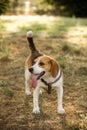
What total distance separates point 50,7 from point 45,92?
18.7 m

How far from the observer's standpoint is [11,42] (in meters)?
11.2

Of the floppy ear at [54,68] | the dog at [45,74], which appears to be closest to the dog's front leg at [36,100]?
the dog at [45,74]

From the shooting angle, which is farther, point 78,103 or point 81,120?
point 78,103

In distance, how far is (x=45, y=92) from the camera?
273 inches

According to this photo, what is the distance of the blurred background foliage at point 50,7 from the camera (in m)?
23.5

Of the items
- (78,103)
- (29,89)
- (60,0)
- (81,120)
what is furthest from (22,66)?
(60,0)

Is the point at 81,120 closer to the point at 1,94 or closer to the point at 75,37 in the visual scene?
the point at 1,94

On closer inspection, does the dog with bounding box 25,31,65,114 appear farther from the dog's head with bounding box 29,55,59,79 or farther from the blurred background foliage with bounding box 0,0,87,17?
the blurred background foliage with bounding box 0,0,87,17

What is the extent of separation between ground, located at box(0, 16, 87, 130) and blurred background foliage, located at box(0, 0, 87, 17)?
9818 mm

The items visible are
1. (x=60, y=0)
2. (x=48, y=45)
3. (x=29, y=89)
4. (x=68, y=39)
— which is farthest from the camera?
(x=60, y=0)

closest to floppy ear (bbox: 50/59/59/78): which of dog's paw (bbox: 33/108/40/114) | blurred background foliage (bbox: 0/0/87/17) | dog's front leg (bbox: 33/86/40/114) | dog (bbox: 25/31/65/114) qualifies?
dog (bbox: 25/31/65/114)

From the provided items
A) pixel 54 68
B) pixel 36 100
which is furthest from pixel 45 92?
pixel 54 68

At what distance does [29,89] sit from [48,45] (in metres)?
4.06

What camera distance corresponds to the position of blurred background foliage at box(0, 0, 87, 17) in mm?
23500
